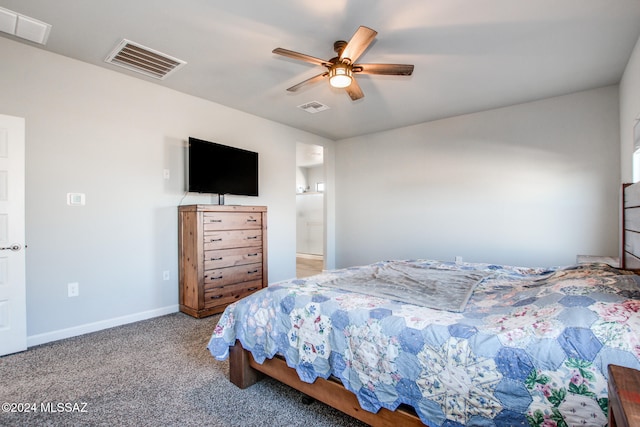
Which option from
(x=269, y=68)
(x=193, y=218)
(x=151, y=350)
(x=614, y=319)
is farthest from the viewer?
(x=193, y=218)

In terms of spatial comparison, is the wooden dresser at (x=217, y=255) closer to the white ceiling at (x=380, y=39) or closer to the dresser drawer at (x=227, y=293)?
the dresser drawer at (x=227, y=293)

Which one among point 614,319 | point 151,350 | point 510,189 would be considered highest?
point 510,189

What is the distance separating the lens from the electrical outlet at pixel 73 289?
2.79 metres

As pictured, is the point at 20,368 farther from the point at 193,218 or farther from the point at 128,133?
the point at 128,133

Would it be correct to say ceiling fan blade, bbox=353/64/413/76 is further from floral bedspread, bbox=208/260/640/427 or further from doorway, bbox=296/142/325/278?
doorway, bbox=296/142/325/278

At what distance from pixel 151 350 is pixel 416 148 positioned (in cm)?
420

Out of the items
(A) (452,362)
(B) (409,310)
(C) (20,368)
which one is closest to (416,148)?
(B) (409,310)

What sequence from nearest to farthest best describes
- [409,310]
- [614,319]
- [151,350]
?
[614,319], [409,310], [151,350]

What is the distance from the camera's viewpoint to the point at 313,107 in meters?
4.07

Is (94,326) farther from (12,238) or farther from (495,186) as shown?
(495,186)

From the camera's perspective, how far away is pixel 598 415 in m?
0.97

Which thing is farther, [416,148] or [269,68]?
[416,148]

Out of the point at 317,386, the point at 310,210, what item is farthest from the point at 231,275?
the point at 310,210

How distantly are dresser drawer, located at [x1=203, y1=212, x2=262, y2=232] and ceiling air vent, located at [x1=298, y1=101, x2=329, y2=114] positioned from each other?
5.02ft
